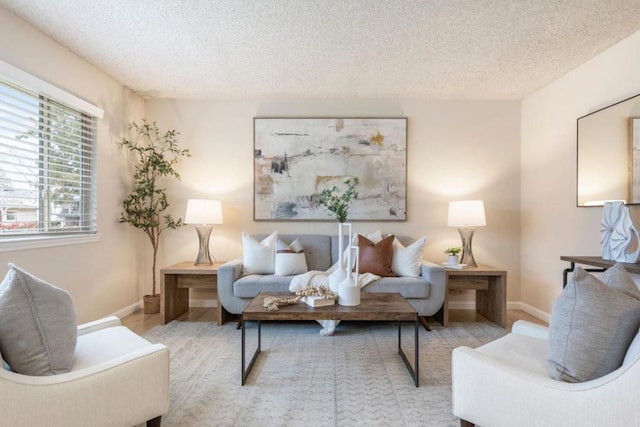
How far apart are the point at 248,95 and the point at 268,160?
775 mm

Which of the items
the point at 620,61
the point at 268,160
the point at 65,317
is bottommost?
the point at 65,317

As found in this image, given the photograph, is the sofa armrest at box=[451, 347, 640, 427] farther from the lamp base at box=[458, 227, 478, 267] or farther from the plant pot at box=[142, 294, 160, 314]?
the plant pot at box=[142, 294, 160, 314]

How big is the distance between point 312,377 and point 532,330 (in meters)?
1.36

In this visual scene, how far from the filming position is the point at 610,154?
2.66m

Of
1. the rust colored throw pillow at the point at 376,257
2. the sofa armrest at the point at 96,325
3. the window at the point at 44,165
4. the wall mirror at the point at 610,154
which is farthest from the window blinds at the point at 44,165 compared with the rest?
the wall mirror at the point at 610,154

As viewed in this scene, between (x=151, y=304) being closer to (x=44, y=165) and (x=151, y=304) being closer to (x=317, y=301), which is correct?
(x=44, y=165)

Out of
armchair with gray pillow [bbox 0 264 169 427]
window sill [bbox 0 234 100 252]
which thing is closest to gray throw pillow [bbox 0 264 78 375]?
armchair with gray pillow [bbox 0 264 169 427]

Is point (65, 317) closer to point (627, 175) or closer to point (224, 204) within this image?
point (224, 204)

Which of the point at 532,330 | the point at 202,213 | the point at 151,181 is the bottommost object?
the point at 532,330

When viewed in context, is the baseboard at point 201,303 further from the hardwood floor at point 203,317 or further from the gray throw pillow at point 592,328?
the gray throw pillow at point 592,328

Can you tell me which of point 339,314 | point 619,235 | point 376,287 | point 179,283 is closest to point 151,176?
point 179,283

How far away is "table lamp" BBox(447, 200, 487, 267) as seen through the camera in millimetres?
3439

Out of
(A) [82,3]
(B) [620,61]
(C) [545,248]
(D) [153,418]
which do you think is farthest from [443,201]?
(A) [82,3]

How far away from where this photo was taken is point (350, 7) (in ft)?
7.32
